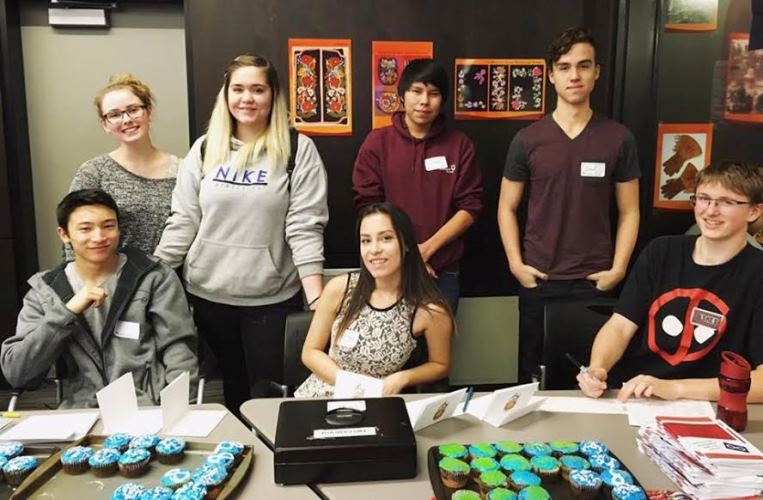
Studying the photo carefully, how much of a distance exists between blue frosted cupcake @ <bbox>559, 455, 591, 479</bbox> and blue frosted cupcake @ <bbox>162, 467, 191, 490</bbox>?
2.49 feet

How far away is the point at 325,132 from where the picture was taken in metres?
3.42

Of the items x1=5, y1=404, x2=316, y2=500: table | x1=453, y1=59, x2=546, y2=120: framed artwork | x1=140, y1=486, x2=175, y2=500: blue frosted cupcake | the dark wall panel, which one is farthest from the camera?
x1=453, y1=59, x2=546, y2=120: framed artwork

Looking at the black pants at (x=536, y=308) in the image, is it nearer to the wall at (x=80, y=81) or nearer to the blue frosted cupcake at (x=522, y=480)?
the blue frosted cupcake at (x=522, y=480)

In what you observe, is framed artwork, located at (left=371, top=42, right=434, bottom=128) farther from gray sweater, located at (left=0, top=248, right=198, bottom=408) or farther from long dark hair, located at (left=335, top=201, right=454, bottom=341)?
gray sweater, located at (left=0, top=248, right=198, bottom=408)

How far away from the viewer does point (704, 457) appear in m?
1.38

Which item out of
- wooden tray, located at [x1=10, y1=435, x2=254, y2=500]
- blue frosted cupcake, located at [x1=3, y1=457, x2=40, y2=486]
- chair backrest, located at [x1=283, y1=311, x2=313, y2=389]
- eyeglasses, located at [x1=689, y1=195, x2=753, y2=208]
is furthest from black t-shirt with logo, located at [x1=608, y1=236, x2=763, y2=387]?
blue frosted cupcake, located at [x1=3, y1=457, x2=40, y2=486]

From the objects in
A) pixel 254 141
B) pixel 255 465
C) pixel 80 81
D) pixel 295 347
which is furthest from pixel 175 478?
pixel 80 81

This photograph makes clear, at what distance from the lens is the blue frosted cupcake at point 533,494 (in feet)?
4.16

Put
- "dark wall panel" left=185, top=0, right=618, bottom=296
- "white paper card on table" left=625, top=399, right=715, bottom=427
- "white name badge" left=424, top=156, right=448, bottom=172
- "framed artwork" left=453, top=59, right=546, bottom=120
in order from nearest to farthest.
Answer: "white paper card on table" left=625, top=399, right=715, bottom=427, "white name badge" left=424, top=156, right=448, bottom=172, "dark wall panel" left=185, top=0, right=618, bottom=296, "framed artwork" left=453, top=59, right=546, bottom=120

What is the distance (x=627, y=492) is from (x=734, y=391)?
0.53m

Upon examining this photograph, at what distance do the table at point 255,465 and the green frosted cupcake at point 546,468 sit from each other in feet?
1.50

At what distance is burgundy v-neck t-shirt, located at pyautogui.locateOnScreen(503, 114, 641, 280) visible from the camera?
264 cm

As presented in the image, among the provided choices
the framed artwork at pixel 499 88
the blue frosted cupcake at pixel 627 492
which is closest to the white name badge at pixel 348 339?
the blue frosted cupcake at pixel 627 492

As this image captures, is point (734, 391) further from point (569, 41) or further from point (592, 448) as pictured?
point (569, 41)
